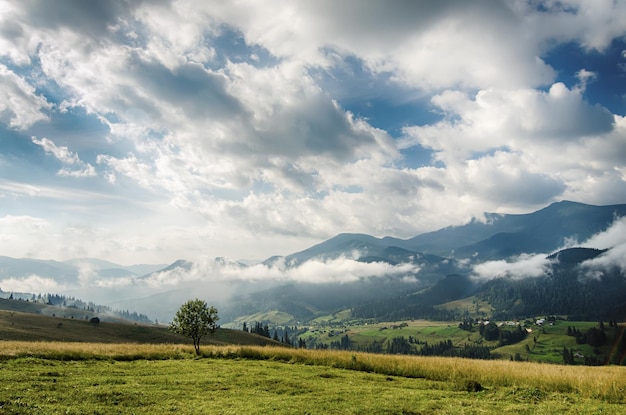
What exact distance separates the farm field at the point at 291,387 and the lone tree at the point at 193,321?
12.8 metres

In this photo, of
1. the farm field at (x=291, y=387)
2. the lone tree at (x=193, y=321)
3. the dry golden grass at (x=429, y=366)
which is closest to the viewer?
the farm field at (x=291, y=387)

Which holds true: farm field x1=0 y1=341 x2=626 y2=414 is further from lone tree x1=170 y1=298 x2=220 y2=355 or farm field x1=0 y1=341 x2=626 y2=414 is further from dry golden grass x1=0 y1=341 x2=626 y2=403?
lone tree x1=170 y1=298 x2=220 y2=355

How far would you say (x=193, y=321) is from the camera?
4781 centimetres

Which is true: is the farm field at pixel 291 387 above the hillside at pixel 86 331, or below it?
above

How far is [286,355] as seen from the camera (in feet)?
124

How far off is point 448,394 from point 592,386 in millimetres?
8396

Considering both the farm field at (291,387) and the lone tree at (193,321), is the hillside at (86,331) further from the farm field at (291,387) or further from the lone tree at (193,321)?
the farm field at (291,387)

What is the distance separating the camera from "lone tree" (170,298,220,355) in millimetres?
47344

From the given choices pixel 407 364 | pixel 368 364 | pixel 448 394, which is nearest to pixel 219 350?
pixel 368 364

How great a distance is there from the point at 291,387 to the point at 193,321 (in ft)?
94.7

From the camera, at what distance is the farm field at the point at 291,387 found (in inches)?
679

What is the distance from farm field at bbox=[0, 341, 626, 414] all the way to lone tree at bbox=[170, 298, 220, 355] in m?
12.8

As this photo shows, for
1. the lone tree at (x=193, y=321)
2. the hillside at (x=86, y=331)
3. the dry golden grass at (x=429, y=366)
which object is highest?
the lone tree at (x=193, y=321)

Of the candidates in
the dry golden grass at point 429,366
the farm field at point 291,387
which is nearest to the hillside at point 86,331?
the dry golden grass at point 429,366
